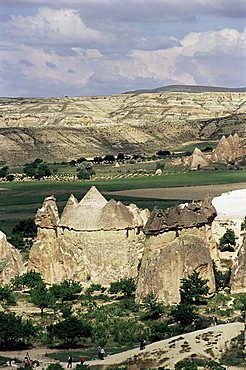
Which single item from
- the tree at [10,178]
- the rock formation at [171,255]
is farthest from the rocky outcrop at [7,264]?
the tree at [10,178]

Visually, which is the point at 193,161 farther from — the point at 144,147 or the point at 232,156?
the point at 144,147

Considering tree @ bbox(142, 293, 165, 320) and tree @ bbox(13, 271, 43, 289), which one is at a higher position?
tree @ bbox(13, 271, 43, 289)

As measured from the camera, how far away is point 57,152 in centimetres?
16350

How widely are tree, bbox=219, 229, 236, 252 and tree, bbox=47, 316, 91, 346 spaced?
15462 millimetres

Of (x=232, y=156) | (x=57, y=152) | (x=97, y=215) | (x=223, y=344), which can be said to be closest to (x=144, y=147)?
(x=57, y=152)

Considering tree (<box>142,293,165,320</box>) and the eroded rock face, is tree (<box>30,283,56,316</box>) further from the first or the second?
the eroded rock face

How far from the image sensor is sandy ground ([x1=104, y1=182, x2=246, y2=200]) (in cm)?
9044

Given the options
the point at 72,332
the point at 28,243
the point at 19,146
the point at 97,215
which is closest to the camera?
the point at 72,332

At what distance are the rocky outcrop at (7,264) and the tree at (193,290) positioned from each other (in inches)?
431

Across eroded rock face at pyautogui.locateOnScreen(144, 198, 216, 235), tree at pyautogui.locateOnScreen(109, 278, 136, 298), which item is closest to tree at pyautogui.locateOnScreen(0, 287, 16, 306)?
tree at pyautogui.locateOnScreen(109, 278, 136, 298)

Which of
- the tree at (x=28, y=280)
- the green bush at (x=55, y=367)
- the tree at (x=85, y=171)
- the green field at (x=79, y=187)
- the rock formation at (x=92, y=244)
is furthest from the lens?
the tree at (x=85, y=171)

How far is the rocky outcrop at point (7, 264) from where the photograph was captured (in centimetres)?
4472

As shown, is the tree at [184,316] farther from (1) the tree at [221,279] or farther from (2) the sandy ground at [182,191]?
(2) the sandy ground at [182,191]

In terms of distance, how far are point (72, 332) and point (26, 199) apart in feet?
201
